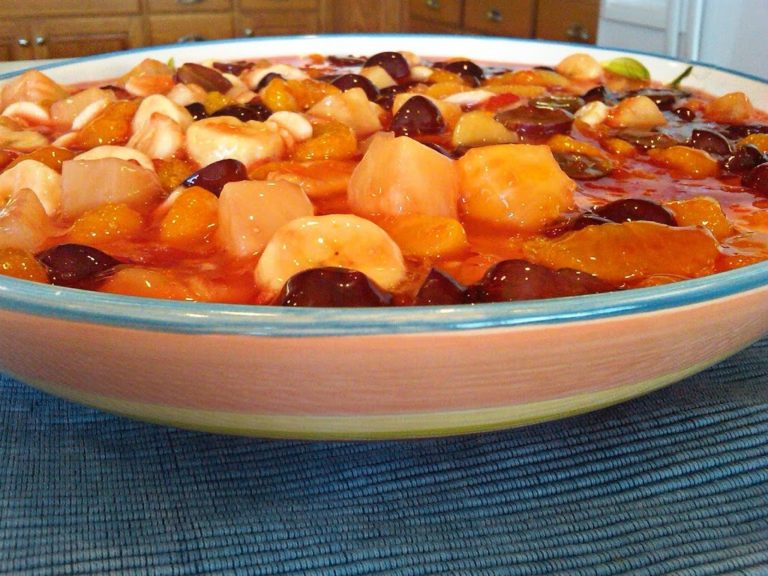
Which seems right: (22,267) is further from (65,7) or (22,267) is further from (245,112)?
(65,7)

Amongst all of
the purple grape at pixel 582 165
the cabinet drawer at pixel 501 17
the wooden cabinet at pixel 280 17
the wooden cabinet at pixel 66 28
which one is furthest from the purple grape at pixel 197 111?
the wooden cabinet at pixel 280 17

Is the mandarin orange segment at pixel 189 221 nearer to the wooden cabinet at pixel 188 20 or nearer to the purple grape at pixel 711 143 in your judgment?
the purple grape at pixel 711 143

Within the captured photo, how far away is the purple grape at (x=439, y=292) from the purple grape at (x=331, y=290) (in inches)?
1.3

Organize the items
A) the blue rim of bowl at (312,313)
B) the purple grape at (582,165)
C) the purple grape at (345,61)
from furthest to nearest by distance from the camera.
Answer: the purple grape at (345,61)
the purple grape at (582,165)
the blue rim of bowl at (312,313)

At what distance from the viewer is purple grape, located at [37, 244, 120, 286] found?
77 centimetres

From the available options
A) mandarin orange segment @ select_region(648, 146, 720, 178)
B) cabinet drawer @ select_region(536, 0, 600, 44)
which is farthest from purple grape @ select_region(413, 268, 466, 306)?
cabinet drawer @ select_region(536, 0, 600, 44)

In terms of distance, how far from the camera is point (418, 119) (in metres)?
1.32

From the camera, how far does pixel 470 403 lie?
589 millimetres

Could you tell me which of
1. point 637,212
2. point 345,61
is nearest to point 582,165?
point 637,212

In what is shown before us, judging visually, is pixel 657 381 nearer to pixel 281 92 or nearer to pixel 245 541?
pixel 245 541

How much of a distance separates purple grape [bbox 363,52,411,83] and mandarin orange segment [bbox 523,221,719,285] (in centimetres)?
101

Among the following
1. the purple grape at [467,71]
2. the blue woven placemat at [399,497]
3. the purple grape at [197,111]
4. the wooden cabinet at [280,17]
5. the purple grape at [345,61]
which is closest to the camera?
the blue woven placemat at [399,497]

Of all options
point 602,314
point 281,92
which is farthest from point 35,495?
point 281,92

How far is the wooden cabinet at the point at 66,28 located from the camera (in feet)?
16.2
